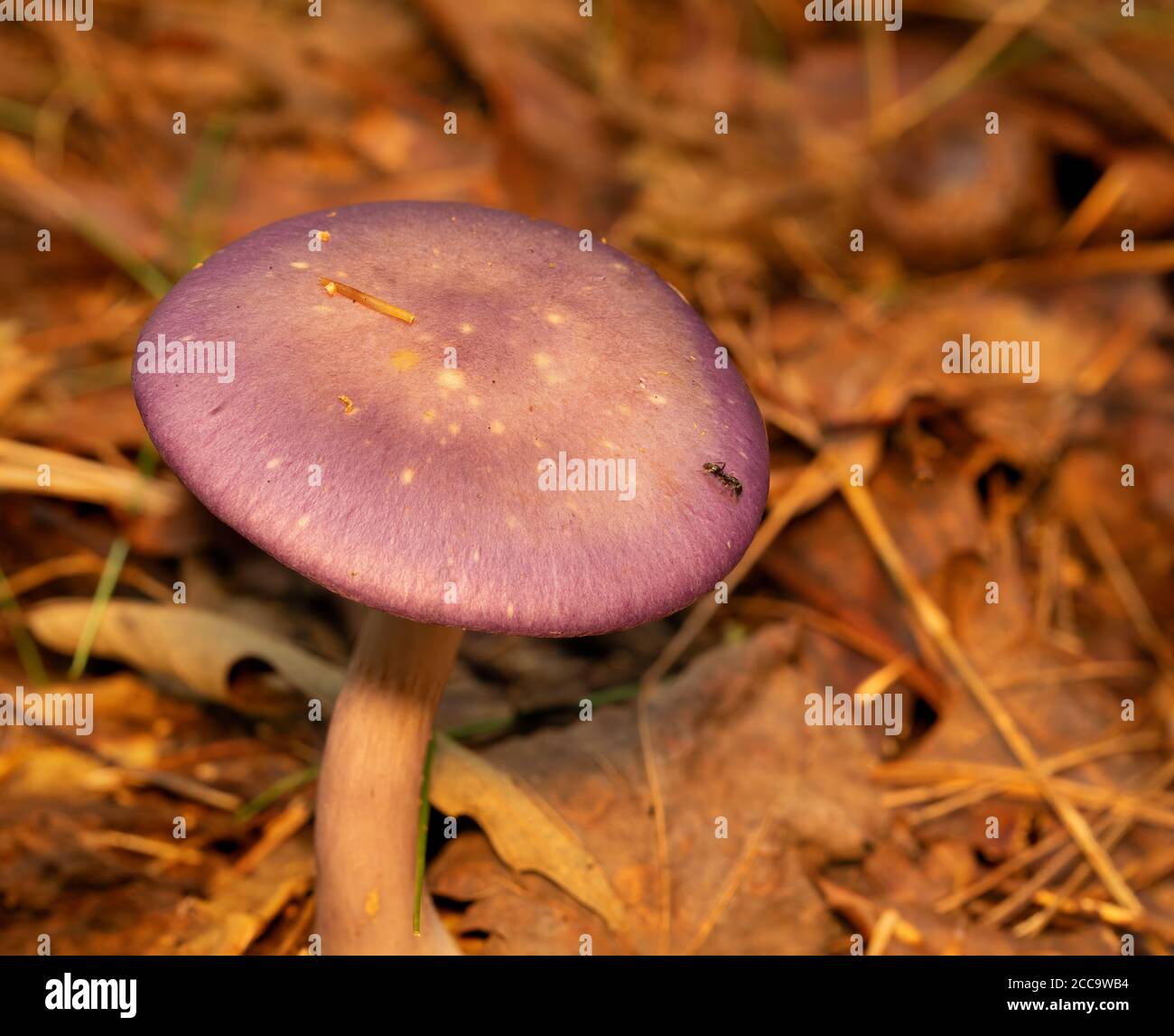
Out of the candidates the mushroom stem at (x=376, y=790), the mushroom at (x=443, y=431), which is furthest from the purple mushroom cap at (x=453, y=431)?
the mushroom stem at (x=376, y=790)

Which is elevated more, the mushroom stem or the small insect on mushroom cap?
the small insect on mushroom cap

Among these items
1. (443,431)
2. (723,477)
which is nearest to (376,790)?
(443,431)

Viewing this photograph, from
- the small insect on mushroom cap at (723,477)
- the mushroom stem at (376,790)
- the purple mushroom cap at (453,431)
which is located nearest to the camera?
the purple mushroom cap at (453,431)

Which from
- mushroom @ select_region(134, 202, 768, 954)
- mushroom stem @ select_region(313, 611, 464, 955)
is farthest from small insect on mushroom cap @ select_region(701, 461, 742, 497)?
mushroom stem @ select_region(313, 611, 464, 955)

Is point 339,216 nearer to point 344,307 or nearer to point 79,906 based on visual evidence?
point 344,307

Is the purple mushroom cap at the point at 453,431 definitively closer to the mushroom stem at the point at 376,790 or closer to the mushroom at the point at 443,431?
the mushroom at the point at 443,431

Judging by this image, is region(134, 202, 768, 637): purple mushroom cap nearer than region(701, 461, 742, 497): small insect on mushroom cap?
Yes

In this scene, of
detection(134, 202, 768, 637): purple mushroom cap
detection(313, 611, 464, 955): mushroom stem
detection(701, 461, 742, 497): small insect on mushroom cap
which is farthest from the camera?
detection(313, 611, 464, 955): mushroom stem

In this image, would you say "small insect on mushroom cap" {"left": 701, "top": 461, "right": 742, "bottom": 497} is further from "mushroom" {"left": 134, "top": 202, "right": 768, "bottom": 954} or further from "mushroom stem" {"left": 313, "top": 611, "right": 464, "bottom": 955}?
"mushroom stem" {"left": 313, "top": 611, "right": 464, "bottom": 955}
